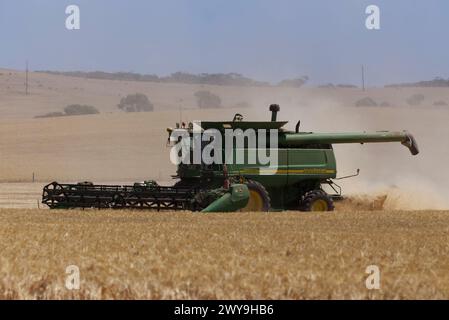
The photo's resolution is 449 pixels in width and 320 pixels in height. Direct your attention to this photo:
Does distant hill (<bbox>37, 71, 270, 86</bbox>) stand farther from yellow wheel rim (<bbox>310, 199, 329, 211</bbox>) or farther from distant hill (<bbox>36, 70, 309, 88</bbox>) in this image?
yellow wheel rim (<bbox>310, 199, 329, 211</bbox>)

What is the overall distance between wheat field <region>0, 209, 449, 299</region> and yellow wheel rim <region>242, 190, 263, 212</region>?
12.6 ft

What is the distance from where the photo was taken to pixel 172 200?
66.2ft

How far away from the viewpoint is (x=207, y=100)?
120 meters

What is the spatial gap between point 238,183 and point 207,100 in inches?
3920

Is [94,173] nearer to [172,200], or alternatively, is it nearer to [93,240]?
[172,200]

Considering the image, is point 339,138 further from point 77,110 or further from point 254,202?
point 77,110

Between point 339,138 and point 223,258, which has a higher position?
point 339,138

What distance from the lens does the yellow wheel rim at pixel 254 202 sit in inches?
819

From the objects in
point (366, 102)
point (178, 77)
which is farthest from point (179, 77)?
point (366, 102)

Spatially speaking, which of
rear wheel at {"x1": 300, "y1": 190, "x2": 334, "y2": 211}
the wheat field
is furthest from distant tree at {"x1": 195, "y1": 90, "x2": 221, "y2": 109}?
the wheat field

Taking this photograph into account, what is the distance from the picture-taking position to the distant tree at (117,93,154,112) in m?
125

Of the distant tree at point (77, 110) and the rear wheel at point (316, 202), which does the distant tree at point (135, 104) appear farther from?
the rear wheel at point (316, 202)
